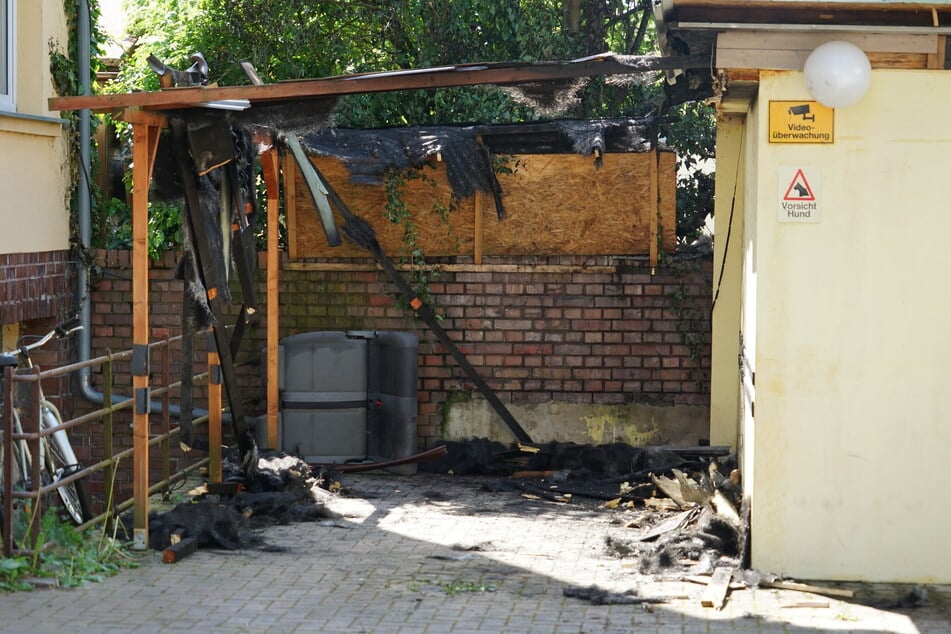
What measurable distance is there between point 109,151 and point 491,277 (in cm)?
393

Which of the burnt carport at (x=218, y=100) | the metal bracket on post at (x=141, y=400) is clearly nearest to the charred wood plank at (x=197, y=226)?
the burnt carport at (x=218, y=100)

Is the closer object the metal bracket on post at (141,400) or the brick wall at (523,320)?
the metal bracket on post at (141,400)

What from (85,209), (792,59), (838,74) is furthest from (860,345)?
(85,209)

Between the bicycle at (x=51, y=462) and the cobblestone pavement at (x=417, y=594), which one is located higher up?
the bicycle at (x=51, y=462)

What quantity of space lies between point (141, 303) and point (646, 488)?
4.11 m

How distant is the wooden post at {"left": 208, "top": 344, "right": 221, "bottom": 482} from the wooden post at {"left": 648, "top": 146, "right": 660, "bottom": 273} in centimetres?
370

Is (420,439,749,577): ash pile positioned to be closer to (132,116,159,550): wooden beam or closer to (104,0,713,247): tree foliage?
(132,116,159,550): wooden beam

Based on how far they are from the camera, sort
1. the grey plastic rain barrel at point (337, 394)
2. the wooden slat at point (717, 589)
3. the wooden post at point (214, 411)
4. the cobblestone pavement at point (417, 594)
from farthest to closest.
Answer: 1. the grey plastic rain barrel at point (337, 394)
2. the wooden post at point (214, 411)
3. the wooden slat at point (717, 589)
4. the cobblestone pavement at point (417, 594)

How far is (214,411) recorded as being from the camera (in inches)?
352

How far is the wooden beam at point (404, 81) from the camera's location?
6.84m

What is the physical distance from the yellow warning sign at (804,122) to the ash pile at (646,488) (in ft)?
7.19

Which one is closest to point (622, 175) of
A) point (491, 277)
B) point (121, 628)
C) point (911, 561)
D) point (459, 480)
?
point (491, 277)

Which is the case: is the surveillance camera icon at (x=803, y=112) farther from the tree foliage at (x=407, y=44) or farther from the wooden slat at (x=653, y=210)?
the tree foliage at (x=407, y=44)

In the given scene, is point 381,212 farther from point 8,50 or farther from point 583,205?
point 8,50
